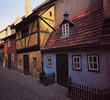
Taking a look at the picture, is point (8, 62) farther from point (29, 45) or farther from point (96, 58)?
point (96, 58)

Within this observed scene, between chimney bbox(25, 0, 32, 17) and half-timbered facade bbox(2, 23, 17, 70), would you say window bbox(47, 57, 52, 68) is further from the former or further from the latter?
chimney bbox(25, 0, 32, 17)

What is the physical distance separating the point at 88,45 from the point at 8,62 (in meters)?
17.5

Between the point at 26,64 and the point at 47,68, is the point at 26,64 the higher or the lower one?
the higher one

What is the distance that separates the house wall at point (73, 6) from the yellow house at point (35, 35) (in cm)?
75

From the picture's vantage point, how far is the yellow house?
1098 cm

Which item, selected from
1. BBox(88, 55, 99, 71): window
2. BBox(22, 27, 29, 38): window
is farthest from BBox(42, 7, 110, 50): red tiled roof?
BBox(22, 27, 29, 38): window

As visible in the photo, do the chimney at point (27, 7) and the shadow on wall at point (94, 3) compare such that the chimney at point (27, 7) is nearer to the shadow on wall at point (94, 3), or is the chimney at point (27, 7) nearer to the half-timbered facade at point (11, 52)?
the half-timbered facade at point (11, 52)

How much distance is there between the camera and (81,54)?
24.2 ft

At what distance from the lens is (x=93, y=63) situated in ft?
21.9

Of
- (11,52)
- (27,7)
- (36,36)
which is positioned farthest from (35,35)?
(11,52)

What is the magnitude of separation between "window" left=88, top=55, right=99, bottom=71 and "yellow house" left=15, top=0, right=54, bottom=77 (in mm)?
5729

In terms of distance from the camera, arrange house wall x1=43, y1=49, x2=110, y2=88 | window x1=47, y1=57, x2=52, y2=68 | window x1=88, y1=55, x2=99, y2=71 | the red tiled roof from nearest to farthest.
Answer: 1. house wall x1=43, y1=49, x2=110, y2=88
2. window x1=88, y1=55, x2=99, y2=71
3. the red tiled roof
4. window x1=47, y1=57, x2=52, y2=68

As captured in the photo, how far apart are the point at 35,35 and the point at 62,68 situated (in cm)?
502

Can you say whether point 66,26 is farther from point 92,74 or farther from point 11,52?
point 11,52
